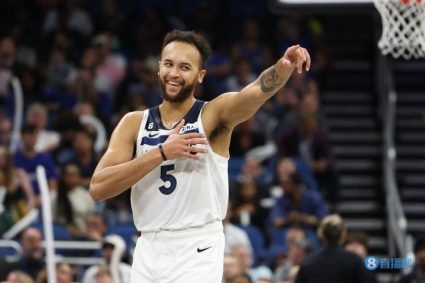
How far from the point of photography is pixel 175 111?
6.41 m

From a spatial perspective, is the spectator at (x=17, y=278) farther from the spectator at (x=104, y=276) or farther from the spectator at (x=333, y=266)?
the spectator at (x=333, y=266)

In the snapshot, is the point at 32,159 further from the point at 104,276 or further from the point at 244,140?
the point at 104,276

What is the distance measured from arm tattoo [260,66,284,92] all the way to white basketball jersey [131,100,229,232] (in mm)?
448

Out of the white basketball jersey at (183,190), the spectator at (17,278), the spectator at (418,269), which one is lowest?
the spectator at (418,269)

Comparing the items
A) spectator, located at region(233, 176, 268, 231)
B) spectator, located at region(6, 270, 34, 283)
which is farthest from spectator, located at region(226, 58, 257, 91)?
spectator, located at region(6, 270, 34, 283)

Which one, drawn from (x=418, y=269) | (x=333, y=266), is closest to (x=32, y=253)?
(x=333, y=266)

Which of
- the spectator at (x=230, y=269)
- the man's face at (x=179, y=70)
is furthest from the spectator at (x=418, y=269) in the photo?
the man's face at (x=179, y=70)

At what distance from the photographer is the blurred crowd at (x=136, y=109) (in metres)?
12.7

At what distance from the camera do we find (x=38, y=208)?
13.4m

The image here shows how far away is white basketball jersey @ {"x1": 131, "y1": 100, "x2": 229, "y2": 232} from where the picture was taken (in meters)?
6.27

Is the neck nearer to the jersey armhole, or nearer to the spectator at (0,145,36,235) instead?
the jersey armhole

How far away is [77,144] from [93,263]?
79.3 inches

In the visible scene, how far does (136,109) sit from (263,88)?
9.07 metres

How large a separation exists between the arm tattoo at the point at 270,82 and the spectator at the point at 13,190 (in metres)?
7.17
